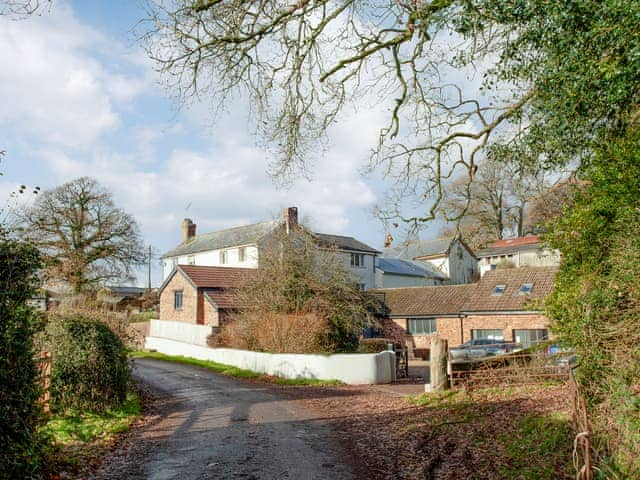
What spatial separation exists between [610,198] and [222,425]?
852 centimetres

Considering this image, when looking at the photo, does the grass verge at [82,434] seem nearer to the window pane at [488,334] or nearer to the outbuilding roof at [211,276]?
the outbuilding roof at [211,276]

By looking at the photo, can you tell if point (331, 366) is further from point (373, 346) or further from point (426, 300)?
point (426, 300)

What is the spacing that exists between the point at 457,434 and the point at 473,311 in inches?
965

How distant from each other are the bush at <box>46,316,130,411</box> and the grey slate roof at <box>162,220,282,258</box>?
1292 inches

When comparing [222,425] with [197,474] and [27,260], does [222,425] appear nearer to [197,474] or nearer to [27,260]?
[197,474]

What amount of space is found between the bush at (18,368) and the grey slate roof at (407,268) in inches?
1824

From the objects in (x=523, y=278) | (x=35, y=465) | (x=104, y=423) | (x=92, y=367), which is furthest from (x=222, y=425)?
(x=523, y=278)

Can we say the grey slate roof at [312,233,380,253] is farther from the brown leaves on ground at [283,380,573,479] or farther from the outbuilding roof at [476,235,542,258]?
the brown leaves on ground at [283,380,573,479]

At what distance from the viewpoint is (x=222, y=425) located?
11750 mm

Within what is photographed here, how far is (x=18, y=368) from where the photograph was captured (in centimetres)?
659

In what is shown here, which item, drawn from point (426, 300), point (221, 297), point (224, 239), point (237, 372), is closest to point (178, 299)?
point (221, 297)

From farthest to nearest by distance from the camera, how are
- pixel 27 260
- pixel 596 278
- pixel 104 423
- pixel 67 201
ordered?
pixel 67 201
pixel 104 423
pixel 596 278
pixel 27 260

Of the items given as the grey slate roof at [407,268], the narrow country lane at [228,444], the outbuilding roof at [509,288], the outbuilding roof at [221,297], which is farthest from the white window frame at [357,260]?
the narrow country lane at [228,444]

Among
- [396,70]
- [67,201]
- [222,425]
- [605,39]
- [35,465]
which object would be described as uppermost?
[67,201]
